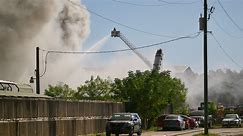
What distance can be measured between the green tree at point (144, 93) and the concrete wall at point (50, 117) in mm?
8183

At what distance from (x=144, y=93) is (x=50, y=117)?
2152 cm

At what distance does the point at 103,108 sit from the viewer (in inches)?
1778

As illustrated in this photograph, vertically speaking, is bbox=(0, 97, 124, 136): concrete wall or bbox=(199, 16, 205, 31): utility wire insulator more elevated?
A: bbox=(199, 16, 205, 31): utility wire insulator

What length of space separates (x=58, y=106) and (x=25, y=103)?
5.09 m

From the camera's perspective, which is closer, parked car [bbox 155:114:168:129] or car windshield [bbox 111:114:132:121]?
car windshield [bbox 111:114:132:121]

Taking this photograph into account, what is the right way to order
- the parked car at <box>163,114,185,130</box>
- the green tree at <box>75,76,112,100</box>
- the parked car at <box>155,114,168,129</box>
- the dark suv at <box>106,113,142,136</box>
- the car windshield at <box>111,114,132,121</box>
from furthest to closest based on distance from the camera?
the green tree at <box>75,76,112,100</box> → the parked car at <box>155,114,168,129</box> → the parked car at <box>163,114,185,130</box> → the car windshield at <box>111,114,132,121</box> → the dark suv at <box>106,113,142,136</box>

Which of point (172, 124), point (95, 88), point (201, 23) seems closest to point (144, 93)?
point (172, 124)

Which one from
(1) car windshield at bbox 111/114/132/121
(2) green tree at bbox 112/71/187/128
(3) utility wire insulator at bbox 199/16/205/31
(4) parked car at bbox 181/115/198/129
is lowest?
(4) parked car at bbox 181/115/198/129

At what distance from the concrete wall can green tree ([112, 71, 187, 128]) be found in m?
8.18

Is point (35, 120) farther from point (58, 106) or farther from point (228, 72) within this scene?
point (228, 72)

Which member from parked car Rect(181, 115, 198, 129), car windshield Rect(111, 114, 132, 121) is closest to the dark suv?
car windshield Rect(111, 114, 132, 121)

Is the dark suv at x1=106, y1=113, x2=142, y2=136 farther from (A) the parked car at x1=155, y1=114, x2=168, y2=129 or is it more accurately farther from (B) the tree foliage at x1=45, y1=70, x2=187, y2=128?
(A) the parked car at x1=155, y1=114, x2=168, y2=129

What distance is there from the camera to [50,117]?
3419 centimetres

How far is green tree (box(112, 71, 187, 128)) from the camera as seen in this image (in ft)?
180
